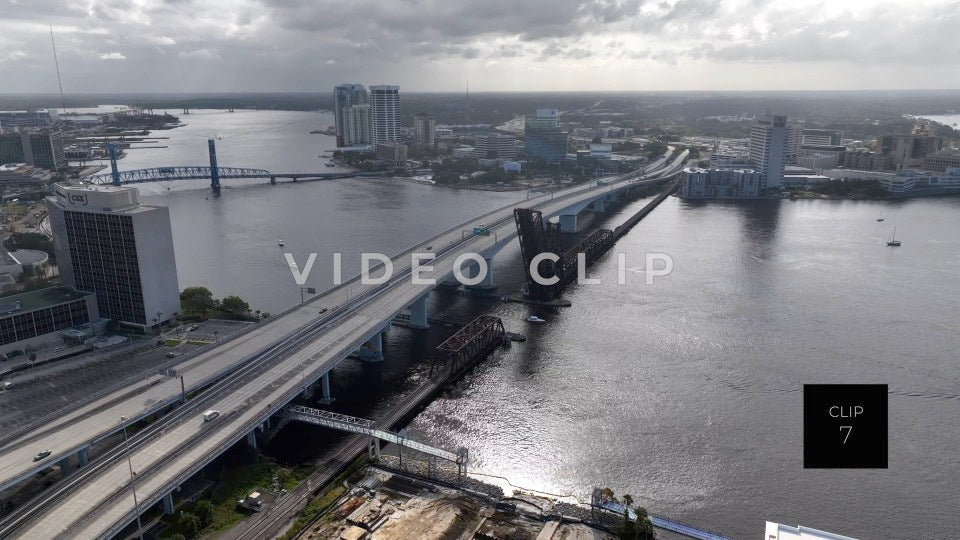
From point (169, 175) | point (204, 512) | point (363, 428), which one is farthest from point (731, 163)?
point (204, 512)

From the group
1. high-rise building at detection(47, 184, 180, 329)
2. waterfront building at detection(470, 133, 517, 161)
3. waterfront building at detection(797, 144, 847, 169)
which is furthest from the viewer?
waterfront building at detection(470, 133, 517, 161)

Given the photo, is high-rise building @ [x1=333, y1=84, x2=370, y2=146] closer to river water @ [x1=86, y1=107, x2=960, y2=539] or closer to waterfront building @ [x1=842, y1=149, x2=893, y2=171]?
river water @ [x1=86, y1=107, x2=960, y2=539]

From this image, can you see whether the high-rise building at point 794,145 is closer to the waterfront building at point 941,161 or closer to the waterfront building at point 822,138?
A: the waterfront building at point 822,138

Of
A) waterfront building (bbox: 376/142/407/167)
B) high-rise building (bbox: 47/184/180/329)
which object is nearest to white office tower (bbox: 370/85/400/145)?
waterfront building (bbox: 376/142/407/167)

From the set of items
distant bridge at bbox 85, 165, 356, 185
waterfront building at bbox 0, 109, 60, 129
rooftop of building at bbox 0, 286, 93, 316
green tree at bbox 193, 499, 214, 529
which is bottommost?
green tree at bbox 193, 499, 214, 529

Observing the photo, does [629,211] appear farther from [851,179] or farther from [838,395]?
[838,395]
